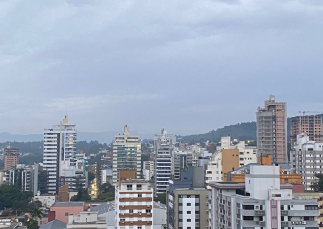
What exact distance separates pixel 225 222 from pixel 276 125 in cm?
7222

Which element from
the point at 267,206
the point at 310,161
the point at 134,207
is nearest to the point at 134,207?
the point at 134,207

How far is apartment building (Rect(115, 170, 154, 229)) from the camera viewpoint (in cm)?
4325

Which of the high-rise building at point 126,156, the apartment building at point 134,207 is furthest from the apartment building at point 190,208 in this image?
the high-rise building at point 126,156

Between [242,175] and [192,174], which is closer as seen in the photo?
[242,175]

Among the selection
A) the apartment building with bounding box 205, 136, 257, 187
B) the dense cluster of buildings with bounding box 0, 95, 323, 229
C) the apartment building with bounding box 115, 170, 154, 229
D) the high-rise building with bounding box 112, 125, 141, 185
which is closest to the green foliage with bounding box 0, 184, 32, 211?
the dense cluster of buildings with bounding box 0, 95, 323, 229

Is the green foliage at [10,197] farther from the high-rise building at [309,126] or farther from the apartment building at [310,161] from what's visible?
the high-rise building at [309,126]

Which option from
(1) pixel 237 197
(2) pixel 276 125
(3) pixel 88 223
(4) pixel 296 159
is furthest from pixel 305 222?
(2) pixel 276 125

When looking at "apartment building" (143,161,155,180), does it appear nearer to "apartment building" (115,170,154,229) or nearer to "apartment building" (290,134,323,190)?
"apartment building" (290,134,323,190)

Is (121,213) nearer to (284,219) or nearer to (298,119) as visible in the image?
(284,219)

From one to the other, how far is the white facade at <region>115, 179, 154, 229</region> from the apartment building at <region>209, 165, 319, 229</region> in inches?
401

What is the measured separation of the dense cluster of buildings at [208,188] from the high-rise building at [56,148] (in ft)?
0.81

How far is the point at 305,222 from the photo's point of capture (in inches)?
1286

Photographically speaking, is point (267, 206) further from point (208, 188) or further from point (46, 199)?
point (46, 199)

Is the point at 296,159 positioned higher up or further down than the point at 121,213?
higher up
